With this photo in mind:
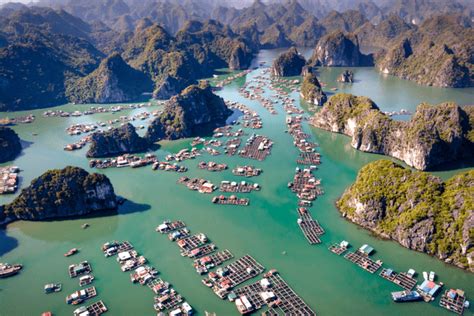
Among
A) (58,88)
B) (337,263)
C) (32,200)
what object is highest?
(58,88)

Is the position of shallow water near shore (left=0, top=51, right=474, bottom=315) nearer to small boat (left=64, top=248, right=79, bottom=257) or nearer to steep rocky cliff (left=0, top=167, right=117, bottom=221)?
small boat (left=64, top=248, right=79, bottom=257)

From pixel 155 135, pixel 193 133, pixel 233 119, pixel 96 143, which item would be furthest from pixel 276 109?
pixel 96 143

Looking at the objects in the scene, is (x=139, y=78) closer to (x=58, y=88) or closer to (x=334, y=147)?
(x=58, y=88)

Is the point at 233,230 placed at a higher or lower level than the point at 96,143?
lower

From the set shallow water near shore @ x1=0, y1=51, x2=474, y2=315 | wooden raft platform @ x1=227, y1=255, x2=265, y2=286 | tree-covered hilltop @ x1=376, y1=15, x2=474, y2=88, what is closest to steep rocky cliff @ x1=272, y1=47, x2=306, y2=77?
tree-covered hilltop @ x1=376, y1=15, x2=474, y2=88

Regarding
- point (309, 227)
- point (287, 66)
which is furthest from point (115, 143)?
point (287, 66)

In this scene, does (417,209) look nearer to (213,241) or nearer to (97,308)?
(213,241)

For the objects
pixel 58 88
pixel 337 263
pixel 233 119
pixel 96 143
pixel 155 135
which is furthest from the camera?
Result: pixel 58 88
